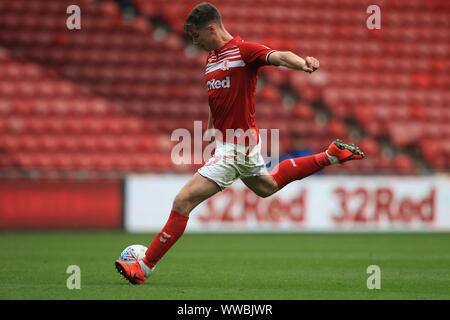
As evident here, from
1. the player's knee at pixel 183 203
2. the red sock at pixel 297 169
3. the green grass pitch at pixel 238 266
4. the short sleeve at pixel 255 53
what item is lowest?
the green grass pitch at pixel 238 266

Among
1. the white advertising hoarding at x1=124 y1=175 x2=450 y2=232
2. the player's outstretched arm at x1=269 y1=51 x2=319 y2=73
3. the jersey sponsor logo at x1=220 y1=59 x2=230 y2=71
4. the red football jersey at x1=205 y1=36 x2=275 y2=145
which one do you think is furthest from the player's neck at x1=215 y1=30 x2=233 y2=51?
the white advertising hoarding at x1=124 y1=175 x2=450 y2=232

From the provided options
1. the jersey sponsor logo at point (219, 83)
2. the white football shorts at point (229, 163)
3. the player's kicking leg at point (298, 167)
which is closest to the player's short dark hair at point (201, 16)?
the jersey sponsor logo at point (219, 83)

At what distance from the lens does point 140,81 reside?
13.6m

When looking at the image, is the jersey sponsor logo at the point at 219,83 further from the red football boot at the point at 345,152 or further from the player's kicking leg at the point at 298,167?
the red football boot at the point at 345,152

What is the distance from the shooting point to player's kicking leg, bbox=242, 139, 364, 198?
17.4 feet

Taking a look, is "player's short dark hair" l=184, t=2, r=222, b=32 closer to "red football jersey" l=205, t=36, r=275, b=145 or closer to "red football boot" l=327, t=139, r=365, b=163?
"red football jersey" l=205, t=36, r=275, b=145

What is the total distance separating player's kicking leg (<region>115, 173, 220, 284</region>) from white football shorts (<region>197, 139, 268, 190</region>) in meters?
0.06

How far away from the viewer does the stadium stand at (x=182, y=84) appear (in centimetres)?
1235

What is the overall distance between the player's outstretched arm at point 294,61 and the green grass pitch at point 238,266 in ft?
4.81

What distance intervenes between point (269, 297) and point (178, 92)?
9.46m

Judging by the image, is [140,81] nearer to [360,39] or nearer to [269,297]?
[360,39]

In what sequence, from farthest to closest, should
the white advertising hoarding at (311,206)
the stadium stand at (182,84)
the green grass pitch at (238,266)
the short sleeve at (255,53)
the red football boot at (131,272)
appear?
the stadium stand at (182,84), the white advertising hoarding at (311,206), the red football boot at (131,272), the short sleeve at (255,53), the green grass pitch at (238,266)

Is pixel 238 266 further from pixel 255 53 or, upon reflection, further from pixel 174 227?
pixel 255 53
